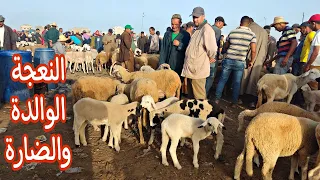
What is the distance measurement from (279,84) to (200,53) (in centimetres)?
236

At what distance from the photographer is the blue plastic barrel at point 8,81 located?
6.68 metres

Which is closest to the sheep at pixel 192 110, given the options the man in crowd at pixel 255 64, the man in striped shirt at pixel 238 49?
the man in striped shirt at pixel 238 49

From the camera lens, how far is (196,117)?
14.8 ft

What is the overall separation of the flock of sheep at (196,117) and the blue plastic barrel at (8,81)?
85.7 inches

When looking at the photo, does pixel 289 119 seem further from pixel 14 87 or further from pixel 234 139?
pixel 14 87

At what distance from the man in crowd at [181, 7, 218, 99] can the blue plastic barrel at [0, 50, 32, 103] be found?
4782 mm

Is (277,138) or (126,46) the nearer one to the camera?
(277,138)

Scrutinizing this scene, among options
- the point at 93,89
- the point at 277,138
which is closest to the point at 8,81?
the point at 93,89

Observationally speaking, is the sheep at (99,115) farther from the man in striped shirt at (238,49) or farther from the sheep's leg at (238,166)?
the man in striped shirt at (238,49)

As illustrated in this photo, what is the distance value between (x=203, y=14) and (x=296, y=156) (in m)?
3.22

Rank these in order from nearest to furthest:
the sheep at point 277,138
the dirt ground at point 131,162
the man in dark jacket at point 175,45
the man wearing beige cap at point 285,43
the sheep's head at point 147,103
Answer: the sheep at point 277,138
the dirt ground at point 131,162
the sheep's head at point 147,103
the man in dark jacket at point 175,45
the man wearing beige cap at point 285,43

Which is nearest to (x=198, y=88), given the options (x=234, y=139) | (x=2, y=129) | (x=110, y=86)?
(x=234, y=139)

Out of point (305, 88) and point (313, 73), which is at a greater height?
point (313, 73)

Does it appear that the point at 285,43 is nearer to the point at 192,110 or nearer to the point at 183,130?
the point at 192,110
